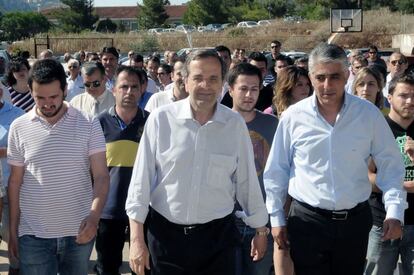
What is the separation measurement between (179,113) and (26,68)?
499cm

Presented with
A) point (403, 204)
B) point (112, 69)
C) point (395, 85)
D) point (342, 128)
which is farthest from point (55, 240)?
point (112, 69)

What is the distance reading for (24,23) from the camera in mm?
73812

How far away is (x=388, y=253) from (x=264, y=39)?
4557 centimetres

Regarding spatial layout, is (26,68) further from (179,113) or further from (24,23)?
(24,23)

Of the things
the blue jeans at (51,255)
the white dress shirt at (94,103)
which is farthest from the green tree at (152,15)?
the blue jeans at (51,255)

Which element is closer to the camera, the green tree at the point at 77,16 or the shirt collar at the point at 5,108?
the shirt collar at the point at 5,108

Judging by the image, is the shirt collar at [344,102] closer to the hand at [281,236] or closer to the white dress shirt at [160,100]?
the hand at [281,236]

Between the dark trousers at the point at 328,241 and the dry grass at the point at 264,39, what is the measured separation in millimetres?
40232

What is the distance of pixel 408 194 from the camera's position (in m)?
4.50

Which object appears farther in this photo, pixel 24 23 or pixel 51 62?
pixel 24 23

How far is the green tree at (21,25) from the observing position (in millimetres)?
70875

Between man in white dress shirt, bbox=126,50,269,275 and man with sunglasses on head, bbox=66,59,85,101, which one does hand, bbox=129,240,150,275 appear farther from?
man with sunglasses on head, bbox=66,59,85,101

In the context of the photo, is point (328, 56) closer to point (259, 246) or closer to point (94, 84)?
point (259, 246)

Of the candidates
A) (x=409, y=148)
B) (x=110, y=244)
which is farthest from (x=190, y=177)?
(x=110, y=244)
